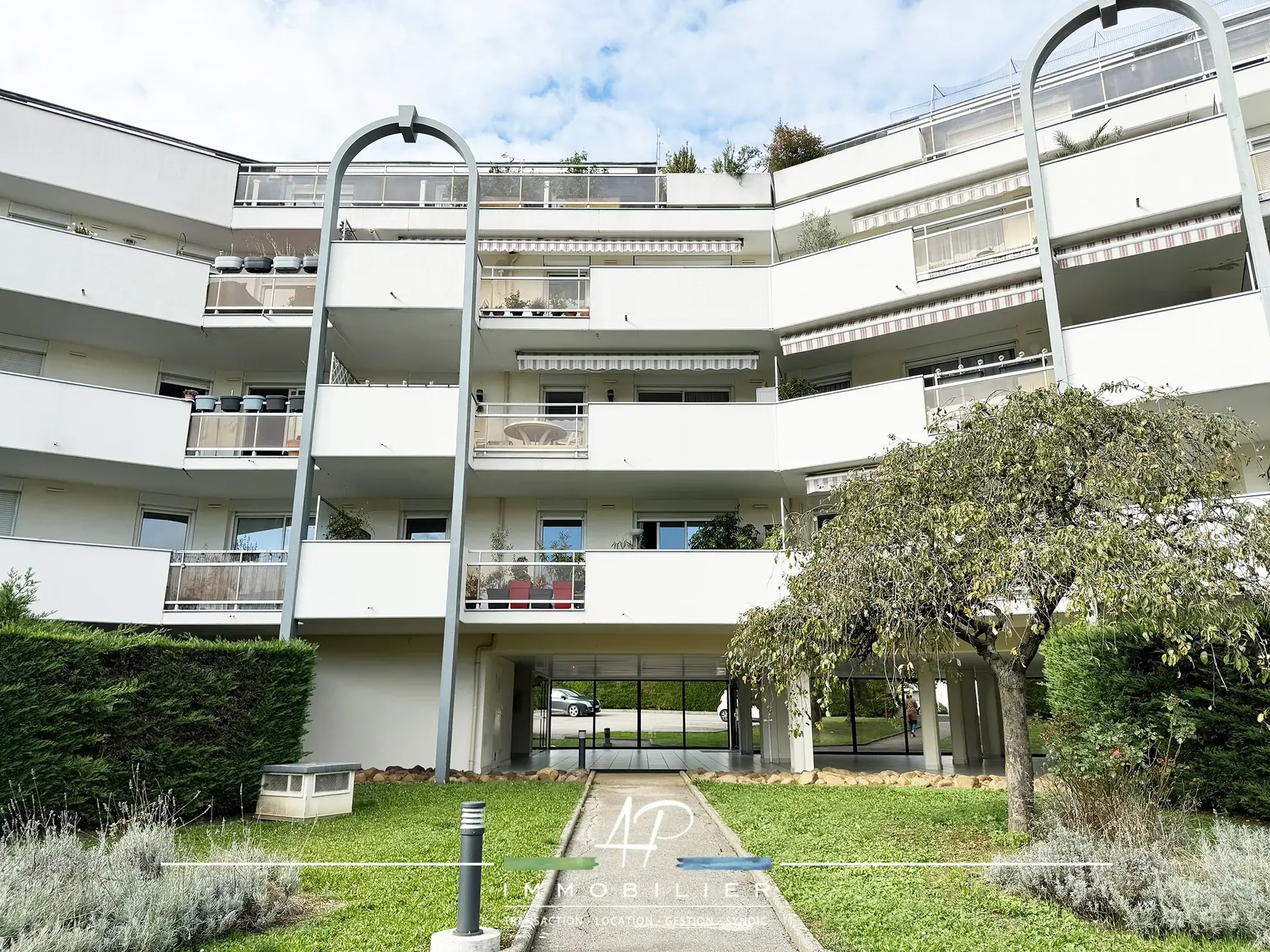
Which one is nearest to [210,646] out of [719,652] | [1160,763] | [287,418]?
[287,418]

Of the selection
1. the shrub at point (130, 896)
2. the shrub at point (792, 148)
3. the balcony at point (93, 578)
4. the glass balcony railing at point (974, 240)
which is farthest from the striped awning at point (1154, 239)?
the balcony at point (93, 578)

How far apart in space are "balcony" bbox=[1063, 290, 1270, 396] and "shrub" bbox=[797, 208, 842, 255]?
637 centimetres


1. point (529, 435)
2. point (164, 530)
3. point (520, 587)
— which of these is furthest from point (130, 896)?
point (164, 530)

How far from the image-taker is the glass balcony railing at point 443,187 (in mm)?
20797

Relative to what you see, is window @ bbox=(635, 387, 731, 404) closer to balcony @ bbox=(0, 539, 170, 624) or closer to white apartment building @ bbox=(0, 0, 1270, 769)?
white apartment building @ bbox=(0, 0, 1270, 769)

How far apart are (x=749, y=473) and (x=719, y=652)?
4028 millimetres

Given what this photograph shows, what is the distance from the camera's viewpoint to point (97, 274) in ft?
57.9

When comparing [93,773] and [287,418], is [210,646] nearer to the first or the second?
[93,773]

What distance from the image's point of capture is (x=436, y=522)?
20.3 metres

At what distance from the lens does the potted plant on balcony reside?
56.4ft

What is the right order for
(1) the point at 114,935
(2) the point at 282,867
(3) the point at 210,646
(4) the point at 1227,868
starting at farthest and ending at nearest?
(3) the point at 210,646, (2) the point at 282,867, (4) the point at 1227,868, (1) the point at 114,935

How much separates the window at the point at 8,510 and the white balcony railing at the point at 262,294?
5.76 meters

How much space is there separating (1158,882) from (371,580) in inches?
536

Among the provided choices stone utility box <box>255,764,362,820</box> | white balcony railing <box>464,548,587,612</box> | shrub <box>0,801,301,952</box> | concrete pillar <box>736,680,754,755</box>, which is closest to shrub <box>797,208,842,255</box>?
white balcony railing <box>464,548,587,612</box>
